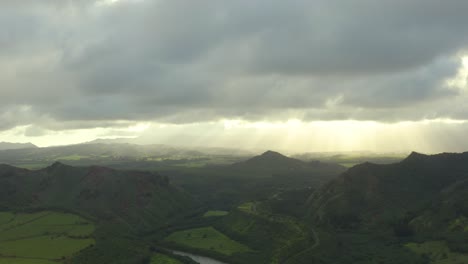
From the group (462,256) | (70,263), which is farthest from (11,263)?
(462,256)

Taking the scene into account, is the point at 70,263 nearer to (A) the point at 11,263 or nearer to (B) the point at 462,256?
(A) the point at 11,263
